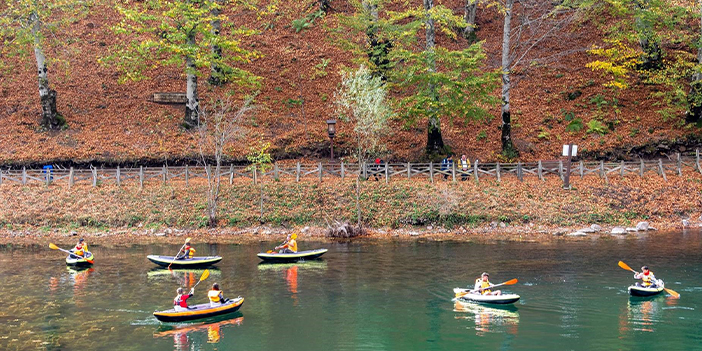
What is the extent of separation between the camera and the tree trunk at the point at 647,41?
42.2m

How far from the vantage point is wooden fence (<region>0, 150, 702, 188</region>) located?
122 feet

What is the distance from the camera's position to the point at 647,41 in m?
46.0

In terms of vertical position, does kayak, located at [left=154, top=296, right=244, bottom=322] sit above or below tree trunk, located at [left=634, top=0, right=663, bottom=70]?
below

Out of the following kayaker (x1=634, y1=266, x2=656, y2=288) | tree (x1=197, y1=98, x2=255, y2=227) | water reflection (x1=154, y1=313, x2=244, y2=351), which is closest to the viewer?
water reflection (x1=154, y1=313, x2=244, y2=351)

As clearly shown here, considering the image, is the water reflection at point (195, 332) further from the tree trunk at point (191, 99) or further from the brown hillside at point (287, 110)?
the tree trunk at point (191, 99)

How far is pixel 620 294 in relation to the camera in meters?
20.9

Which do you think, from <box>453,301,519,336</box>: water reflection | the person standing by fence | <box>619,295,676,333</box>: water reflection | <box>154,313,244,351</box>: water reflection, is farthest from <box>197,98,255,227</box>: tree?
<box>619,295,676,333</box>: water reflection

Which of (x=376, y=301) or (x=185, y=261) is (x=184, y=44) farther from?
(x=376, y=301)

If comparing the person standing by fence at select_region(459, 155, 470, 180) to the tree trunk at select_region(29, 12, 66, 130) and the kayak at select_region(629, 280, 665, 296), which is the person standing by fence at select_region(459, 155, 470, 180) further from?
the tree trunk at select_region(29, 12, 66, 130)

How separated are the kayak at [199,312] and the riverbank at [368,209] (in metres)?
13.2

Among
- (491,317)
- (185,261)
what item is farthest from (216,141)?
(491,317)

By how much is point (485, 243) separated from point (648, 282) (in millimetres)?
10203

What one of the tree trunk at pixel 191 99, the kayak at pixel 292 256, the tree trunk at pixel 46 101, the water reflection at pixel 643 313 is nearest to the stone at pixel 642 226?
the water reflection at pixel 643 313

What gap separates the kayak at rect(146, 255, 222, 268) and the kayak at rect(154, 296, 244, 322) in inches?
268
